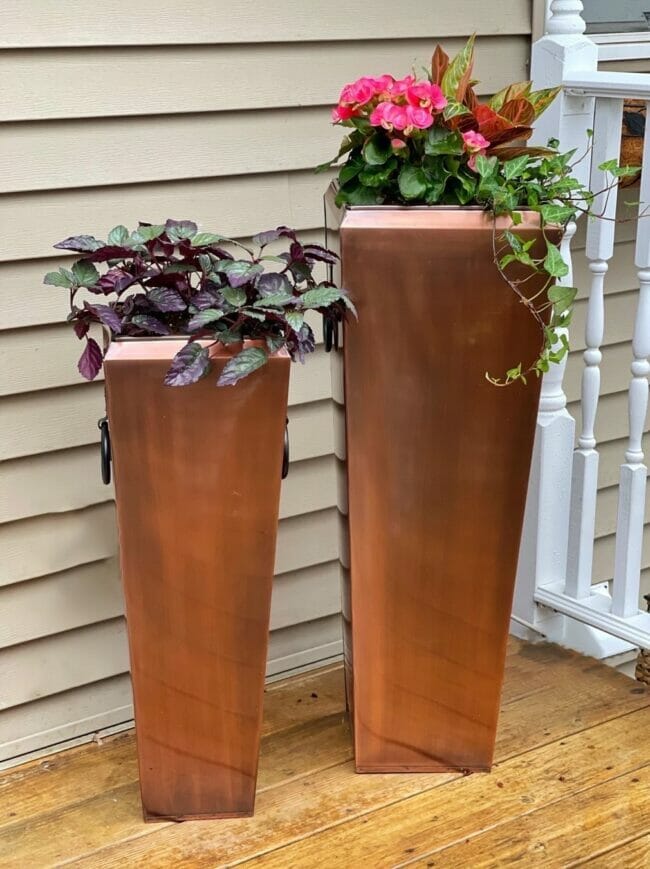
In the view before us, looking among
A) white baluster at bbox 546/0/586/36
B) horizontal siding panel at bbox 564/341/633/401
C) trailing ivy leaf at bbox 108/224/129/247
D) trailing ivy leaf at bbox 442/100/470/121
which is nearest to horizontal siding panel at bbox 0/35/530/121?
white baluster at bbox 546/0/586/36

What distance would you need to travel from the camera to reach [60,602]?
75.1 inches

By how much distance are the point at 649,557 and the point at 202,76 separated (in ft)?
6.22

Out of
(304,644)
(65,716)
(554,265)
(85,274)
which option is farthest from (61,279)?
(304,644)

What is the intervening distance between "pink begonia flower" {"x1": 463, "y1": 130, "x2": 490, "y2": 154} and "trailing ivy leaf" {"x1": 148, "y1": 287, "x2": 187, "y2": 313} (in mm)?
475

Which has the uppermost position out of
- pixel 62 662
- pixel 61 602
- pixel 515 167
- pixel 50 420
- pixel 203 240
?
pixel 515 167

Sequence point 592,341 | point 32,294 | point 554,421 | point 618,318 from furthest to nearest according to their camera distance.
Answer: point 618,318
point 554,421
point 592,341
point 32,294

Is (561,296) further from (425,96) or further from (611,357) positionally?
(611,357)

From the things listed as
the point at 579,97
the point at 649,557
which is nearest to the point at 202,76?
the point at 579,97

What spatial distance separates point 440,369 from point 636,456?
1.98ft

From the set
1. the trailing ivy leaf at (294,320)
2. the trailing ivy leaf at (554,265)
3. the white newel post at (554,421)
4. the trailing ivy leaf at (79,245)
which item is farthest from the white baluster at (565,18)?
the trailing ivy leaf at (79,245)

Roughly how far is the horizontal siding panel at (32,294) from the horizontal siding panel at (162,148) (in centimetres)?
10

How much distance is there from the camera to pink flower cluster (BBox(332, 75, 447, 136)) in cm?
145

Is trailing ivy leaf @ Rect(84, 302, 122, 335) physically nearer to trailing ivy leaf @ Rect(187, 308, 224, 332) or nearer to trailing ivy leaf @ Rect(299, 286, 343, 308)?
trailing ivy leaf @ Rect(187, 308, 224, 332)

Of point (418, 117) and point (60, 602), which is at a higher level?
point (418, 117)
